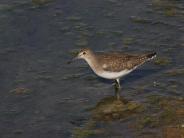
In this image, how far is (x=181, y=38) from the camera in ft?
55.9

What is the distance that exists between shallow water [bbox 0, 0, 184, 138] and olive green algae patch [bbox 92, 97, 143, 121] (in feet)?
0.26

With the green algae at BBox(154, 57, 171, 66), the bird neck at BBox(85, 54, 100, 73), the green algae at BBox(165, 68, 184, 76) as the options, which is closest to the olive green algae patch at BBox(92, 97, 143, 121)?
the bird neck at BBox(85, 54, 100, 73)

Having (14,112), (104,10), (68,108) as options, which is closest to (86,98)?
(68,108)

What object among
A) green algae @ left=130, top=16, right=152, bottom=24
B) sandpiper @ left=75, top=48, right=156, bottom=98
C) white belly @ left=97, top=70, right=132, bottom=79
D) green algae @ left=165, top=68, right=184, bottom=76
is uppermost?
green algae @ left=130, top=16, right=152, bottom=24

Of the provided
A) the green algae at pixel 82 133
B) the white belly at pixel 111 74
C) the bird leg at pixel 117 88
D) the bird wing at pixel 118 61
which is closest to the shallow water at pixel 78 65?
the green algae at pixel 82 133

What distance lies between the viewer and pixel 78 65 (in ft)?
53.3

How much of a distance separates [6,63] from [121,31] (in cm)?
340

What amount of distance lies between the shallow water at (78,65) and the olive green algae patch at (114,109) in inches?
3.1

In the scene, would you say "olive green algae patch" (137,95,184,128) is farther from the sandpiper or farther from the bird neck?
the bird neck

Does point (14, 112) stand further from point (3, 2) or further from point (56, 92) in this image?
point (3, 2)

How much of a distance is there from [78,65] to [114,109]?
2.21 metres

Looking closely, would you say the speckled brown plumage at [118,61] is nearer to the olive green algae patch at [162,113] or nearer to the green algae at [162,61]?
the olive green algae patch at [162,113]

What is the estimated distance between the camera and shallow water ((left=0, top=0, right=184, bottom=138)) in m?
13.6

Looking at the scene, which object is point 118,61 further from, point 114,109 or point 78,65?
point 78,65
